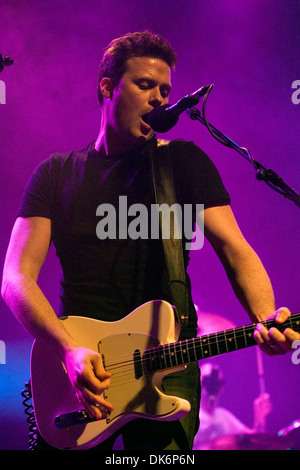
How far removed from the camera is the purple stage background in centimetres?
434

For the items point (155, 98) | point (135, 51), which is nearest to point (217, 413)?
point (155, 98)

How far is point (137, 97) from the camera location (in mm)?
2680

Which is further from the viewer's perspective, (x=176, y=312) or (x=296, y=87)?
(x=296, y=87)

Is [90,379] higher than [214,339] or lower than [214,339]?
lower

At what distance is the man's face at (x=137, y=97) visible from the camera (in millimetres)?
2660

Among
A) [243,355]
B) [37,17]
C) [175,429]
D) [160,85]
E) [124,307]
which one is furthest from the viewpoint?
[243,355]

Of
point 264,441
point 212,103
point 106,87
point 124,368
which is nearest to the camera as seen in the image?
point 124,368

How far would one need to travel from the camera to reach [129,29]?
176 inches

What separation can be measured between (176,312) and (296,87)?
3167mm

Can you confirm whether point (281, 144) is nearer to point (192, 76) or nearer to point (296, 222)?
point (296, 222)

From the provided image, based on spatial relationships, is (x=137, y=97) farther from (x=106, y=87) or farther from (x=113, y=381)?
(x=113, y=381)

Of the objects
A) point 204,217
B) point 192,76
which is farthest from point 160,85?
point 192,76

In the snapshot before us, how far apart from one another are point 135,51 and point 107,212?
97 cm

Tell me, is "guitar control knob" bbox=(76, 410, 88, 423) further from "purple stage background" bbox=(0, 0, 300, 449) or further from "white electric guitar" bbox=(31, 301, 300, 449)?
"purple stage background" bbox=(0, 0, 300, 449)
